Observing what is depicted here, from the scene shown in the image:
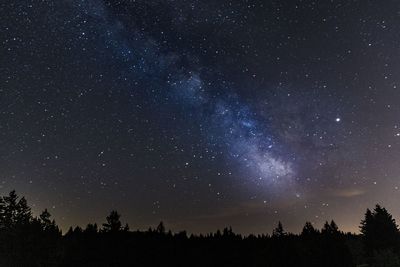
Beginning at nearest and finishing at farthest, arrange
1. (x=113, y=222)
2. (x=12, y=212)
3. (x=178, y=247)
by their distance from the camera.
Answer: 1. (x=12, y=212)
2. (x=113, y=222)
3. (x=178, y=247)

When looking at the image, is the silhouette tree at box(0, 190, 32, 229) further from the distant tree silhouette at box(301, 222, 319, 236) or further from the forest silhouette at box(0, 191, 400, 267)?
the distant tree silhouette at box(301, 222, 319, 236)

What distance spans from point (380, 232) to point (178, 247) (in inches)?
2357

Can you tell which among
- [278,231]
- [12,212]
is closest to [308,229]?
[278,231]

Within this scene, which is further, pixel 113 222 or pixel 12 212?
pixel 113 222

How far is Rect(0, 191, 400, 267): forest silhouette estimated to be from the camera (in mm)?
45094

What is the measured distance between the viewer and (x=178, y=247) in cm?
11125

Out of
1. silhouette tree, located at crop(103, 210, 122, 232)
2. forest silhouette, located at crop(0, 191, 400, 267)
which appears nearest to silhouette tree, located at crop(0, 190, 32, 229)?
forest silhouette, located at crop(0, 191, 400, 267)

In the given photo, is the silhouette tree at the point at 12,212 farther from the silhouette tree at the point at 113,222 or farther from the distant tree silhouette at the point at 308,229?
the distant tree silhouette at the point at 308,229

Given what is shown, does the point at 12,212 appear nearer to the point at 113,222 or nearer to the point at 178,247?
the point at 113,222

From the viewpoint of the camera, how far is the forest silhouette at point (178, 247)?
4509 cm

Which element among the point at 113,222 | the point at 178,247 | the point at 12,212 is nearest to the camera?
the point at 12,212

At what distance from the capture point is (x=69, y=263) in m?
73.7

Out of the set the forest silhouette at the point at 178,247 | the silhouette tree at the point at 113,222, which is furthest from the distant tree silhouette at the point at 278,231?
the silhouette tree at the point at 113,222

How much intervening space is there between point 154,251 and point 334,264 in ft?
158
